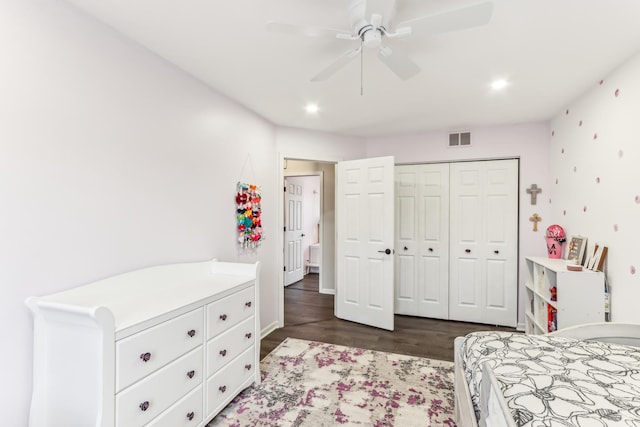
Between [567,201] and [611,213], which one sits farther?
[567,201]

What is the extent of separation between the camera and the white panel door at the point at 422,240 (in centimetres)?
388

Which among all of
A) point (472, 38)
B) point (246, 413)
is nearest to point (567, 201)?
point (472, 38)

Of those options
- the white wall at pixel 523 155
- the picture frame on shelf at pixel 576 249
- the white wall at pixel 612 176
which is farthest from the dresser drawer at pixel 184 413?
the white wall at pixel 523 155

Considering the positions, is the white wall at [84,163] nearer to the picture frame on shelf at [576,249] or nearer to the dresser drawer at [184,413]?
the dresser drawer at [184,413]

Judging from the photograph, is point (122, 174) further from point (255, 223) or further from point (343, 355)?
point (343, 355)

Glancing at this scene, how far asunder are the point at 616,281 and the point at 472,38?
2.00 meters

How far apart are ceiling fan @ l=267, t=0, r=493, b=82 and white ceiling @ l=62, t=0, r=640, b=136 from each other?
0.15 meters

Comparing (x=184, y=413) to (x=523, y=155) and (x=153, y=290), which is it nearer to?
(x=153, y=290)

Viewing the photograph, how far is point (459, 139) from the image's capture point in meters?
3.75

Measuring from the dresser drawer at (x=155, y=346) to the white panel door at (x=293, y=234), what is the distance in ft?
12.5

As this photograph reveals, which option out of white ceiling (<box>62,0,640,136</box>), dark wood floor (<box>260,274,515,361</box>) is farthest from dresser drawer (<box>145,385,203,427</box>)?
white ceiling (<box>62,0,640,136</box>)

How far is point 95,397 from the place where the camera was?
1288 mm

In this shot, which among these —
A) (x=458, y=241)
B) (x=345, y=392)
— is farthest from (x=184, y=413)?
(x=458, y=241)

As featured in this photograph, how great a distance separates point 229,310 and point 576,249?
2954 mm
